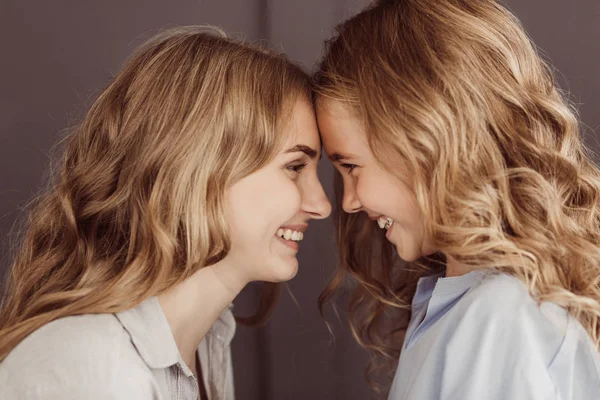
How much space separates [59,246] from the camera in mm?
1439

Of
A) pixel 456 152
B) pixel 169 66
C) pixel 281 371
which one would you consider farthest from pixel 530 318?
pixel 281 371

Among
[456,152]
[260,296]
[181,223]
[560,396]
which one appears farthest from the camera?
[260,296]

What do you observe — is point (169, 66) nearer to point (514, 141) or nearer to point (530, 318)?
point (514, 141)

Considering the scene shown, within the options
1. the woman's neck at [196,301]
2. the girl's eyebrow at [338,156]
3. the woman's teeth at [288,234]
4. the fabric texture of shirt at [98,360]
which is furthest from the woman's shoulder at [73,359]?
the girl's eyebrow at [338,156]

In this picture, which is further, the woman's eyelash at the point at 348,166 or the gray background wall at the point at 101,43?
the gray background wall at the point at 101,43

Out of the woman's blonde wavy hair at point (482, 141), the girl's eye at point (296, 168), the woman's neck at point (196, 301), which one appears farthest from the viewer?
the girl's eye at point (296, 168)

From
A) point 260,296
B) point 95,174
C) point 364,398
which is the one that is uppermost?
point 95,174

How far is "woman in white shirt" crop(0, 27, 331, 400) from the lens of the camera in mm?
1305

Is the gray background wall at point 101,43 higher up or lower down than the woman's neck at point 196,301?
higher up

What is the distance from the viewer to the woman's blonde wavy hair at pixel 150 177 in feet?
4.38

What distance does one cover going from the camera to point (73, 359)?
1.19 meters

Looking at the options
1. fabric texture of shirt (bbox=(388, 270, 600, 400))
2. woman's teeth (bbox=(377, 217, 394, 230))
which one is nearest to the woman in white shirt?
woman's teeth (bbox=(377, 217, 394, 230))

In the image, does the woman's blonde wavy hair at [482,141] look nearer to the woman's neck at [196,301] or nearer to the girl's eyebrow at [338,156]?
the girl's eyebrow at [338,156]

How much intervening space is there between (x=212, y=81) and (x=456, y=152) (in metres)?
0.48
